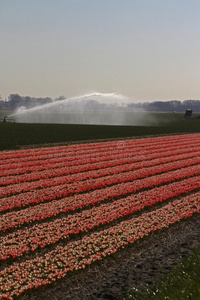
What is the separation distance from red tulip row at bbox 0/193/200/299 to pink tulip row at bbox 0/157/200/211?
13.5ft

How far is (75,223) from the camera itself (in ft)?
36.3

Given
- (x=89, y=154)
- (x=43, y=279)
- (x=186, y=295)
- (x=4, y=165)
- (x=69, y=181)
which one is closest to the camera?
(x=186, y=295)

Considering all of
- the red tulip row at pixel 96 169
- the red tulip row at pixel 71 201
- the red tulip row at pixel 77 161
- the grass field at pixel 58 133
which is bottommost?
the red tulip row at pixel 71 201

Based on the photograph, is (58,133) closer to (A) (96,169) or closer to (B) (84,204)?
(A) (96,169)

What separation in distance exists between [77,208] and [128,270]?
482cm

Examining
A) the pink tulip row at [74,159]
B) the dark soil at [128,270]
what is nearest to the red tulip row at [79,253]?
the dark soil at [128,270]

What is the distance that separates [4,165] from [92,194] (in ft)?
29.2

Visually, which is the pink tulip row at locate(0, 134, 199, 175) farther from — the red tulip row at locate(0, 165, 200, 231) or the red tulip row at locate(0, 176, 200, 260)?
the red tulip row at locate(0, 176, 200, 260)

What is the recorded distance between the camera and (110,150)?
28547 millimetres

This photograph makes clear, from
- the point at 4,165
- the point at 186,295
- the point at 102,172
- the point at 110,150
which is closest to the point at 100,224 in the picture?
the point at 186,295

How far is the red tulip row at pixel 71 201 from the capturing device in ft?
37.8

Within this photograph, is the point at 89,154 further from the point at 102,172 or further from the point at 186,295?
the point at 186,295

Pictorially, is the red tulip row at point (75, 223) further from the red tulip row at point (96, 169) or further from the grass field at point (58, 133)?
the grass field at point (58, 133)

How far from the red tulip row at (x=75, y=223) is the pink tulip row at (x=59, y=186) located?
7.61ft
